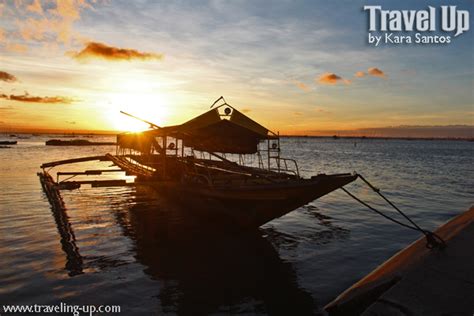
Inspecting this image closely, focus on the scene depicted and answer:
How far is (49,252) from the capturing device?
1082cm

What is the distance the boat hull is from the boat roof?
3.00m

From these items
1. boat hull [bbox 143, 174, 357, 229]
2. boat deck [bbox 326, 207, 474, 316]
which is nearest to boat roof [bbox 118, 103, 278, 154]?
boat hull [bbox 143, 174, 357, 229]

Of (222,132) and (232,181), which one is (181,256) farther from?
(222,132)

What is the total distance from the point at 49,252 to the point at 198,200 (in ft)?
18.5

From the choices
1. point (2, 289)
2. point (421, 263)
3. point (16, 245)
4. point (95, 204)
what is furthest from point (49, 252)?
point (421, 263)

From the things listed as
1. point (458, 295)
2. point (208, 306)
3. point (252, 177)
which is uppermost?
point (252, 177)

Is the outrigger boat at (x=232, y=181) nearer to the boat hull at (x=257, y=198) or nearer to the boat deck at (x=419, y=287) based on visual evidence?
the boat hull at (x=257, y=198)

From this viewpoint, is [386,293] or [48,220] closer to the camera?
[386,293]

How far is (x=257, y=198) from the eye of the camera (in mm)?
11688

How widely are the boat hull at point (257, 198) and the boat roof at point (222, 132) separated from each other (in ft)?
9.85

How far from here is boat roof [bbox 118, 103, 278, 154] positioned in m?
15.4

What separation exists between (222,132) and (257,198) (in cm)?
554

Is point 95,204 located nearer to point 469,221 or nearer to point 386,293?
point 386,293

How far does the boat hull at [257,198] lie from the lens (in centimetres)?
1130
